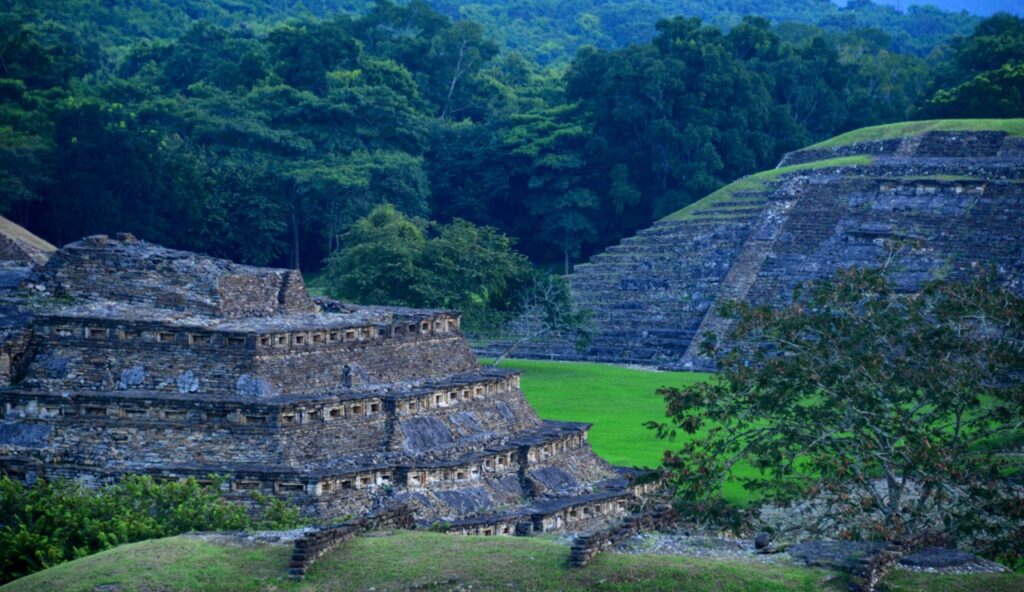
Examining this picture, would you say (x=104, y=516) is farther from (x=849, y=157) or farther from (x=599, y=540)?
(x=849, y=157)

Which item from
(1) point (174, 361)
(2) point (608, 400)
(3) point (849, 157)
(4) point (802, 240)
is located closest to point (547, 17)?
(3) point (849, 157)

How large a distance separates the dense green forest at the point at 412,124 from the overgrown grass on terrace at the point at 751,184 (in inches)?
170

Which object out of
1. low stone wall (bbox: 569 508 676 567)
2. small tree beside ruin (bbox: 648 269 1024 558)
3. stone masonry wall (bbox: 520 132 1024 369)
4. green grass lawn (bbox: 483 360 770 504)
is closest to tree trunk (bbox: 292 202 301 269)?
stone masonry wall (bbox: 520 132 1024 369)

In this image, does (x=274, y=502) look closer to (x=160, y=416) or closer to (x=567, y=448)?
(x=160, y=416)

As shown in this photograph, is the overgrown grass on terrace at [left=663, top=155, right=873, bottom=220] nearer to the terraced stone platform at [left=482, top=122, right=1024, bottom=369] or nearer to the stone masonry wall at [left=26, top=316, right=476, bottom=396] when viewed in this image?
the terraced stone platform at [left=482, top=122, right=1024, bottom=369]

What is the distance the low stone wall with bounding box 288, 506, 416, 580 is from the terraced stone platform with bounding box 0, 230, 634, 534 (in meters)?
3.91

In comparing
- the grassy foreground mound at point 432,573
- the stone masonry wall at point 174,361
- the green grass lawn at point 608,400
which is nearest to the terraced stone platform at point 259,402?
the stone masonry wall at point 174,361

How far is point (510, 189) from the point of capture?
70312 millimetres

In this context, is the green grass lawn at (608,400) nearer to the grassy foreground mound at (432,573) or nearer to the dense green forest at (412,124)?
the grassy foreground mound at (432,573)

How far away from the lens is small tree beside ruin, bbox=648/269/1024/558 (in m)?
24.5

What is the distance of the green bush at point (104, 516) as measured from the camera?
77.4 feet

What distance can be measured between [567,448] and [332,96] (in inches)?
1516

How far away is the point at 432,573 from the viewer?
2019cm

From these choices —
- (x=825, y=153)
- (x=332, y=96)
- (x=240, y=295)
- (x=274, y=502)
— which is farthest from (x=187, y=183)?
(x=274, y=502)
